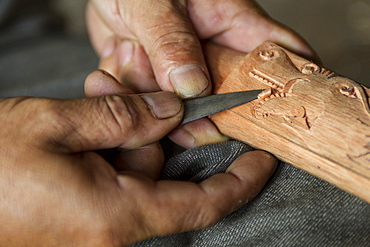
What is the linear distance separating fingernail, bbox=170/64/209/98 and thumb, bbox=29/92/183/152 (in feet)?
0.37

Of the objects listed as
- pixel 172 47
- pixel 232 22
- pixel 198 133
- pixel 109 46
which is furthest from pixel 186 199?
pixel 109 46

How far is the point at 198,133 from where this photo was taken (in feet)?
3.99

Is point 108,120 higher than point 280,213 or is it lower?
higher

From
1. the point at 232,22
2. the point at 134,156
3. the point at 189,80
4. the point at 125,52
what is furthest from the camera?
the point at 125,52

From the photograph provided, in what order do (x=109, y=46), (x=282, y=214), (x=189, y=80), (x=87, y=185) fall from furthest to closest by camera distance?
1. (x=109, y=46)
2. (x=189, y=80)
3. (x=282, y=214)
4. (x=87, y=185)

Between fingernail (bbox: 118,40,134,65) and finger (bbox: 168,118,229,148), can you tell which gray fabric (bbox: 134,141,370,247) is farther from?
fingernail (bbox: 118,40,134,65)

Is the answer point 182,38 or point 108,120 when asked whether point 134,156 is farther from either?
point 182,38

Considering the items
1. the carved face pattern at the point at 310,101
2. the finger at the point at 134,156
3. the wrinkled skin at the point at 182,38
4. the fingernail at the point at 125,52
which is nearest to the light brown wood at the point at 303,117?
the carved face pattern at the point at 310,101

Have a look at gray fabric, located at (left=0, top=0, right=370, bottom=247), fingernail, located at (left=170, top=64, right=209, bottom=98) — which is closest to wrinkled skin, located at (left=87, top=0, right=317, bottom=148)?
fingernail, located at (left=170, top=64, right=209, bottom=98)

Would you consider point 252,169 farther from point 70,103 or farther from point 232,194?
point 70,103

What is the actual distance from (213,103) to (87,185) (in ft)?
1.48

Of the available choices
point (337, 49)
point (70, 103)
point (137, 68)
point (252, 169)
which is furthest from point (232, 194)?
point (337, 49)

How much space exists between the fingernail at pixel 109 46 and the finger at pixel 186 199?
3.67ft

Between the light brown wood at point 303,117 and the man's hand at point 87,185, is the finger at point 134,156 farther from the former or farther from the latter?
the light brown wood at point 303,117
